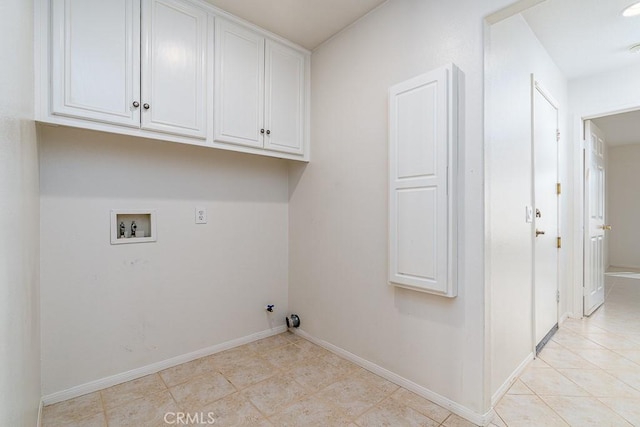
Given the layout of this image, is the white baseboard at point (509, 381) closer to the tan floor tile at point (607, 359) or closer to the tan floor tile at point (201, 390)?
the tan floor tile at point (607, 359)

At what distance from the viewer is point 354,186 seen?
7.43 ft

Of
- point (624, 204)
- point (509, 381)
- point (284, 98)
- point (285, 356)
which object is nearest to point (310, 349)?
point (285, 356)

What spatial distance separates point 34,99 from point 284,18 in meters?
1.58

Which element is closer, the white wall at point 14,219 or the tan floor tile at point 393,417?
the white wall at point 14,219

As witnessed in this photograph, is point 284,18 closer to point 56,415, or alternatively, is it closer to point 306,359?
point 306,359

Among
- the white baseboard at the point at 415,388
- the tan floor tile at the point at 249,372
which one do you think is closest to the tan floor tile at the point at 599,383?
the white baseboard at the point at 415,388

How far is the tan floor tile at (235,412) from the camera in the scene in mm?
1612

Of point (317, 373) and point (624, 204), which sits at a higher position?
point (624, 204)

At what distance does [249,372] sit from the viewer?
6.93 feet

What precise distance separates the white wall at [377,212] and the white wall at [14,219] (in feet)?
5.82

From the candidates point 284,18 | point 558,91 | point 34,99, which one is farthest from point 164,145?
point 558,91

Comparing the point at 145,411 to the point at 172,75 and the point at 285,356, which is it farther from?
the point at 172,75

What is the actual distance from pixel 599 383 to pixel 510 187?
1.41m
